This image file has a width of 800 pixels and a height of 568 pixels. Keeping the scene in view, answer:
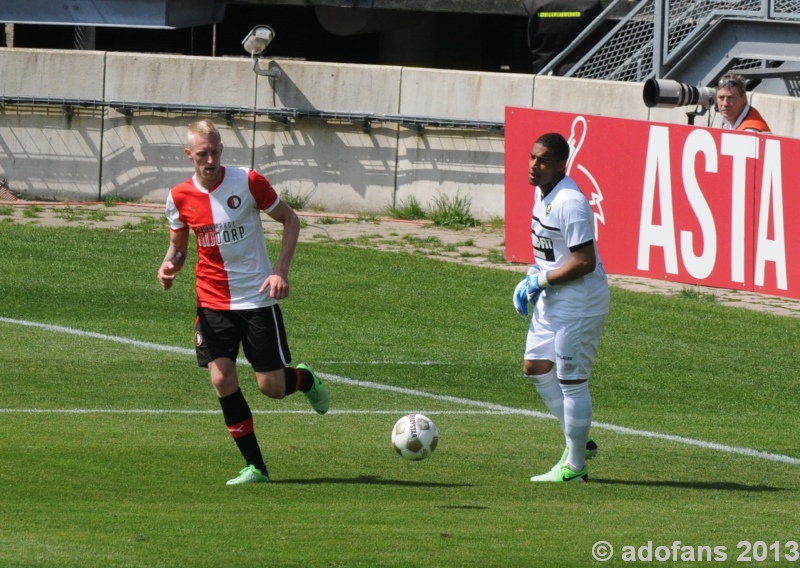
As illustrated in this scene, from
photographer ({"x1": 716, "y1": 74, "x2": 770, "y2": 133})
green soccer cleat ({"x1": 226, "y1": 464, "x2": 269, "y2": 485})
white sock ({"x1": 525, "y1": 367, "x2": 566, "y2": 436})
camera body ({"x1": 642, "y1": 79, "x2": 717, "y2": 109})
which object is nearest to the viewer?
green soccer cleat ({"x1": 226, "y1": 464, "x2": 269, "y2": 485})

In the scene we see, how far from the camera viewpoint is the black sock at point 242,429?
725 cm

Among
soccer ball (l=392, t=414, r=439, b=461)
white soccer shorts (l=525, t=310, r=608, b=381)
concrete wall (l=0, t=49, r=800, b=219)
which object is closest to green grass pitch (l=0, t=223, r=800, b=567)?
soccer ball (l=392, t=414, r=439, b=461)

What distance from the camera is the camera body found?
15.0 meters

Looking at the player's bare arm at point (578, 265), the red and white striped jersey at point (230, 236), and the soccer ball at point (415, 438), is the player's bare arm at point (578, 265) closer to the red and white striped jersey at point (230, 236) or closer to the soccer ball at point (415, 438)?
the soccer ball at point (415, 438)

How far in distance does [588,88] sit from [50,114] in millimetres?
8243

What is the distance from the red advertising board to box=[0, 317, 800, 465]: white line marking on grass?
4983 millimetres

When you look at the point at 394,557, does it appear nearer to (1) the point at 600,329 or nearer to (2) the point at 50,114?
(1) the point at 600,329

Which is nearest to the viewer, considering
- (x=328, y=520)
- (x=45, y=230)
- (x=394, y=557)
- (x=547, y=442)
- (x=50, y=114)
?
(x=394, y=557)

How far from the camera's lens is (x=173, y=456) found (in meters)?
7.71

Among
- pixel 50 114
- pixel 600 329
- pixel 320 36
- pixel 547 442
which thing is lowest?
pixel 547 442

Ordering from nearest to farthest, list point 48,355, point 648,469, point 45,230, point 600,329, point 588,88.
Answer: point 600,329
point 648,469
point 48,355
point 45,230
point 588,88

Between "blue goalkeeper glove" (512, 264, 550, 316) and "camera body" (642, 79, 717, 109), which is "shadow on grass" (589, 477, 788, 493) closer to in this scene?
"blue goalkeeper glove" (512, 264, 550, 316)

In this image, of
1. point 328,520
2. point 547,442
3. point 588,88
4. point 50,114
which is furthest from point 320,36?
point 328,520

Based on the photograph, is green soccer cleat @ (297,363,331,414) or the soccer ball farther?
green soccer cleat @ (297,363,331,414)
